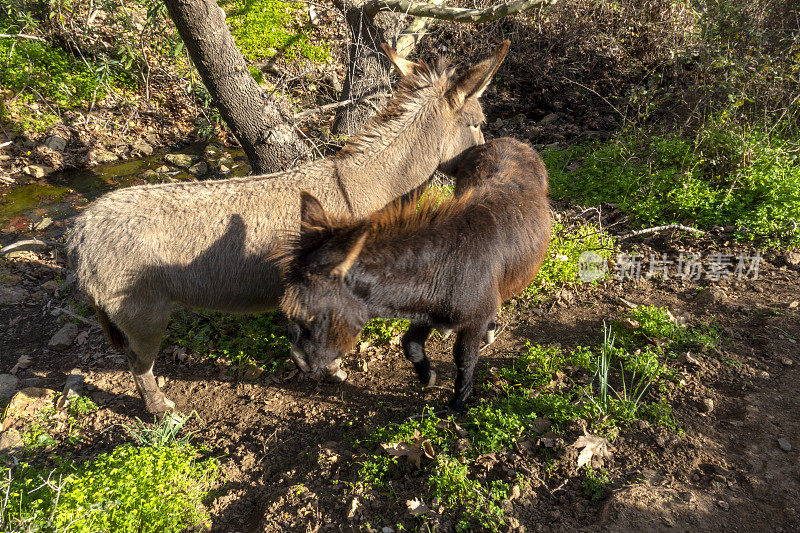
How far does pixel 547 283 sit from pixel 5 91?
32.6ft

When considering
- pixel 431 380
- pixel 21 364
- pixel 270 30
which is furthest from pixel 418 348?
pixel 270 30

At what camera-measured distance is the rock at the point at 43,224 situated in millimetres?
6320

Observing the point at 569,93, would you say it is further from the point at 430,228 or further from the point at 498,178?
the point at 430,228

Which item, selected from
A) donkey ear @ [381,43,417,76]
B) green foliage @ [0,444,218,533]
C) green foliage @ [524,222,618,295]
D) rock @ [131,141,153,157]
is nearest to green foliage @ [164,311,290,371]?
green foliage @ [0,444,218,533]

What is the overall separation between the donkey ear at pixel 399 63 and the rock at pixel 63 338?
14.6 feet

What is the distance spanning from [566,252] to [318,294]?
320 centimetres

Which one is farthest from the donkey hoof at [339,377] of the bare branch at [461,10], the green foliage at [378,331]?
the bare branch at [461,10]

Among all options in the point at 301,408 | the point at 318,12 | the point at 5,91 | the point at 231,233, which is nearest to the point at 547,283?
the point at 301,408

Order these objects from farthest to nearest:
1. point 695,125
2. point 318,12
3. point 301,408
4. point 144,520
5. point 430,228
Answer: point 318,12, point 695,125, point 301,408, point 430,228, point 144,520

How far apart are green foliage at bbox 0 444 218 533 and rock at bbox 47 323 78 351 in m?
2.01

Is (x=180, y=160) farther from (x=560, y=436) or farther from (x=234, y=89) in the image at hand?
(x=560, y=436)

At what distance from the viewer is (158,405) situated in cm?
391

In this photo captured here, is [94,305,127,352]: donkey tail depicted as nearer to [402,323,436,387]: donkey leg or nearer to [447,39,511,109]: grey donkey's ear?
[402,323,436,387]: donkey leg

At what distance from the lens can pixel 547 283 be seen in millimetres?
4758
